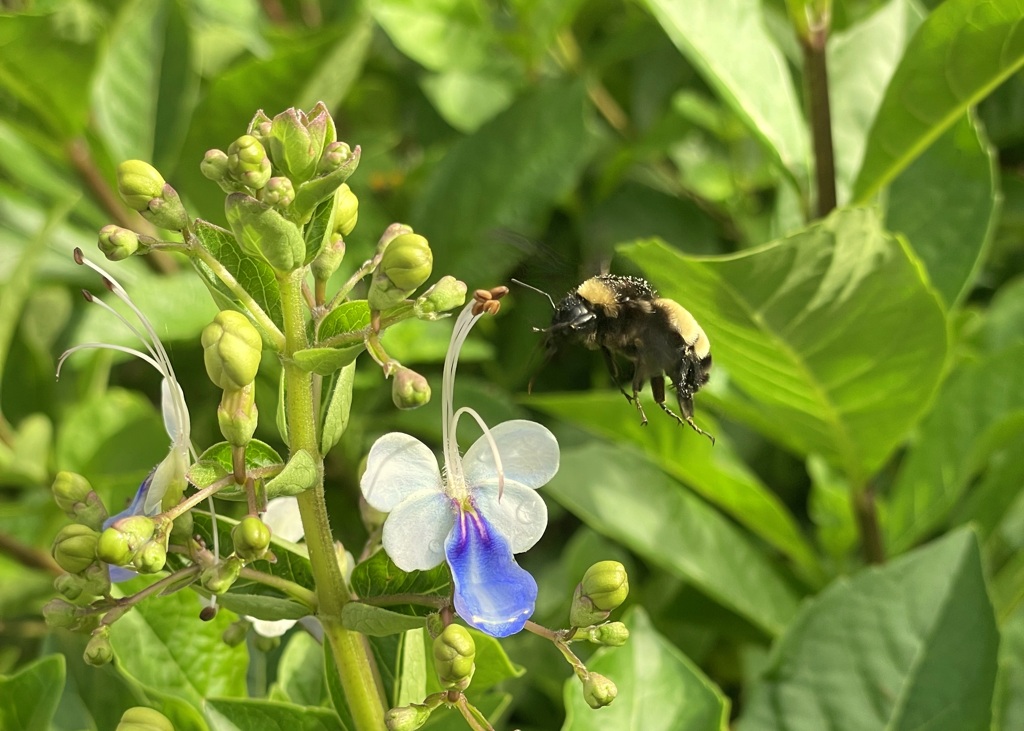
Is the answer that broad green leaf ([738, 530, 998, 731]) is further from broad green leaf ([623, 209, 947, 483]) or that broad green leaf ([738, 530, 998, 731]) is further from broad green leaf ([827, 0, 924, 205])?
broad green leaf ([827, 0, 924, 205])

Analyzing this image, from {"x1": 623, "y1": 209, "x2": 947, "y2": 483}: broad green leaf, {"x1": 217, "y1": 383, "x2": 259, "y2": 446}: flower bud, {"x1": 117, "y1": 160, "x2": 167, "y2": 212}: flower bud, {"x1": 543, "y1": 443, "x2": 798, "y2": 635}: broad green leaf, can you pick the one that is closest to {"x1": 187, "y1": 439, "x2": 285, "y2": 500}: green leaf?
{"x1": 217, "y1": 383, "x2": 259, "y2": 446}: flower bud

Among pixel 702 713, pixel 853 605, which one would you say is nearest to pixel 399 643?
pixel 702 713

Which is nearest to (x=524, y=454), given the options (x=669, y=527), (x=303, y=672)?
(x=303, y=672)

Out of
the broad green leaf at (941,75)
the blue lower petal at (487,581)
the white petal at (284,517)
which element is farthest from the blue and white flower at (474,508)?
the broad green leaf at (941,75)

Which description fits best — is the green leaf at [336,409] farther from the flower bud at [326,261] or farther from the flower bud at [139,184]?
the flower bud at [139,184]

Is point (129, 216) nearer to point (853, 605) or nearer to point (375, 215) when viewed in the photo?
point (375, 215)

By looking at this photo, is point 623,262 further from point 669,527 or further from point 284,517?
point 284,517
